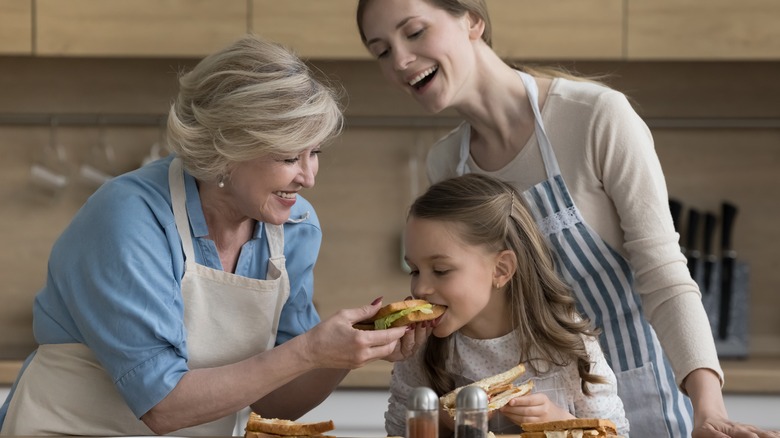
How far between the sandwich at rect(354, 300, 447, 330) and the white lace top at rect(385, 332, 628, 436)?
0.13 m

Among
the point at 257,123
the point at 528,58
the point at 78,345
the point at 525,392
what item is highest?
the point at 528,58

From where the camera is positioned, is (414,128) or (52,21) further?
(414,128)

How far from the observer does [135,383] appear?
1501mm

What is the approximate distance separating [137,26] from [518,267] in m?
1.56

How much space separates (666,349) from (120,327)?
81 cm

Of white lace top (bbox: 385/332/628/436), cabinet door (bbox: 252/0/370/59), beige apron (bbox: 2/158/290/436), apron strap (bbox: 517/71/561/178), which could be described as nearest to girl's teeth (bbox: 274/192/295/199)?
beige apron (bbox: 2/158/290/436)

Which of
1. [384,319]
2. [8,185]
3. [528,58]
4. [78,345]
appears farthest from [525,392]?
[8,185]

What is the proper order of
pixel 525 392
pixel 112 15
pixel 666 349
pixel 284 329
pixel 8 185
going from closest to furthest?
pixel 525 392
pixel 666 349
pixel 284 329
pixel 112 15
pixel 8 185

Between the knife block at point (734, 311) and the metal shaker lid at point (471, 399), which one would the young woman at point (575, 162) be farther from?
the knife block at point (734, 311)

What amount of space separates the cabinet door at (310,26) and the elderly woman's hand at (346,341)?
1.43m

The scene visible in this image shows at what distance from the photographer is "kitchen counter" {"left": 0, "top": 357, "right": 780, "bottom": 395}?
2.64m

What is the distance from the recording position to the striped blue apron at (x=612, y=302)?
5.78ft

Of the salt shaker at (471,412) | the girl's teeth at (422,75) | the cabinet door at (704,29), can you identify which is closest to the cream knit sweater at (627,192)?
the girl's teeth at (422,75)

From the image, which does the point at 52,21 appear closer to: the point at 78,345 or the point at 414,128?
the point at 414,128
